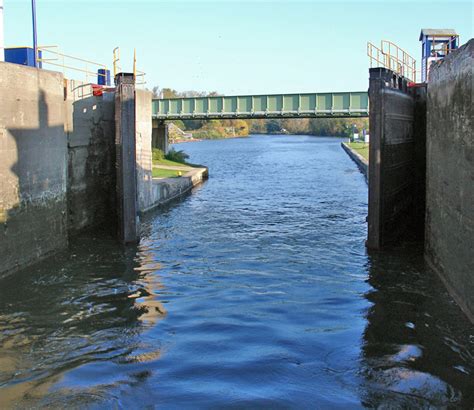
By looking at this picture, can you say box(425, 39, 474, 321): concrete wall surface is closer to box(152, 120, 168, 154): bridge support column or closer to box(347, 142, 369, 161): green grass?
box(152, 120, 168, 154): bridge support column

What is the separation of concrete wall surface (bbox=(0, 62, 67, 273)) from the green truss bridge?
27.3 metres

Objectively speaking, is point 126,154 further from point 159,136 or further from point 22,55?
point 159,136

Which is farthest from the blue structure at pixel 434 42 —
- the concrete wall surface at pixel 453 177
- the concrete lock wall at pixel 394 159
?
the concrete wall surface at pixel 453 177

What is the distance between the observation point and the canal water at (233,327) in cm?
823

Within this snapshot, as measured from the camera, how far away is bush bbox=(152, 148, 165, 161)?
144 ft

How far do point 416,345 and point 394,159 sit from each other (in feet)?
30.2

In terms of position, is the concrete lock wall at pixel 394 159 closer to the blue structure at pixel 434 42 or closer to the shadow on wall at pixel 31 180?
the blue structure at pixel 434 42

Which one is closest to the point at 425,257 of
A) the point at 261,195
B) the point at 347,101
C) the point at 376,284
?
the point at 376,284

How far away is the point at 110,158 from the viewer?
21297mm

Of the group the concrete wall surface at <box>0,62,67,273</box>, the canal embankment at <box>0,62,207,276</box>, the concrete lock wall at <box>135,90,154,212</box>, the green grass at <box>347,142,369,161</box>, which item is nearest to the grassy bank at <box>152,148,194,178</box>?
the concrete lock wall at <box>135,90,154,212</box>

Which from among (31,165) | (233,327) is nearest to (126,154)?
(31,165)

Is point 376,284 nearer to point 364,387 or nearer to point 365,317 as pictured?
point 365,317

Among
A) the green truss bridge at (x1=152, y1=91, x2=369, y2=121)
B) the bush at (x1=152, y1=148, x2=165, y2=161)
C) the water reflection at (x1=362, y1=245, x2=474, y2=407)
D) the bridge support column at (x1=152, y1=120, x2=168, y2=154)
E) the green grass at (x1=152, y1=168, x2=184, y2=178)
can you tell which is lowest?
the water reflection at (x1=362, y1=245, x2=474, y2=407)

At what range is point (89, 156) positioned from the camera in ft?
65.2
